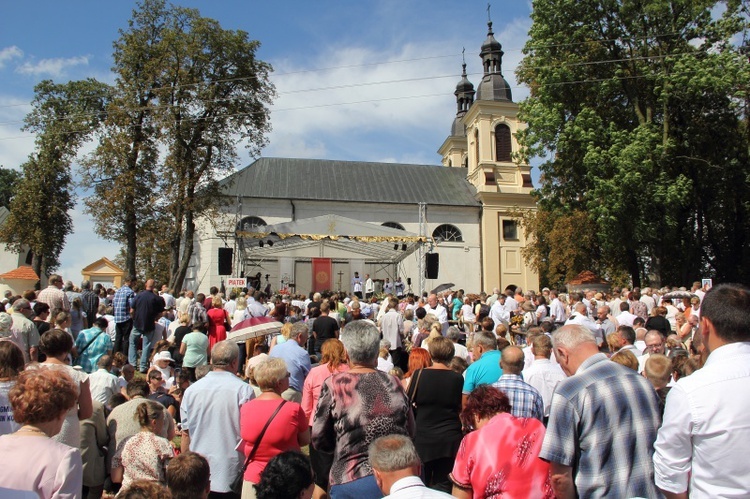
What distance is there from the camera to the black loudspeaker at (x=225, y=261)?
76.5 feet

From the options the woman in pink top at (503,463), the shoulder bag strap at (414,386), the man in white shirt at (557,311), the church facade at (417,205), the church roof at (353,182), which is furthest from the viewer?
the church roof at (353,182)

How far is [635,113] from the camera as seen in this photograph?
2520 centimetres

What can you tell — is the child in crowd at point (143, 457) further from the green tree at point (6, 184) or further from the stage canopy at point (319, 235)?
the green tree at point (6, 184)

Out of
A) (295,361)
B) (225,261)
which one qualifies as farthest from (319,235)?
(295,361)

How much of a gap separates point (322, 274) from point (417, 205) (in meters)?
10.3

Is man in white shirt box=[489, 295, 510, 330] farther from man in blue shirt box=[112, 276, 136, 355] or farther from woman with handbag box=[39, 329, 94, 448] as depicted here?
woman with handbag box=[39, 329, 94, 448]

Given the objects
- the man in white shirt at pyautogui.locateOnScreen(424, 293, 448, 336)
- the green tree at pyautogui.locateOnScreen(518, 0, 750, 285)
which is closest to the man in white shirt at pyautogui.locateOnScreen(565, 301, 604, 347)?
the man in white shirt at pyautogui.locateOnScreen(424, 293, 448, 336)

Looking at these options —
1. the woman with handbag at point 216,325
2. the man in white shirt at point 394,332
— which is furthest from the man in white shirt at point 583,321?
the woman with handbag at point 216,325

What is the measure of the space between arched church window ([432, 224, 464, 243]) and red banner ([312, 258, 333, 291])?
33.5 ft

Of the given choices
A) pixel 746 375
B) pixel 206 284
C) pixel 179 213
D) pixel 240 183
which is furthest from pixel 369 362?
pixel 240 183

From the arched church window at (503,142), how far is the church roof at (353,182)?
297cm

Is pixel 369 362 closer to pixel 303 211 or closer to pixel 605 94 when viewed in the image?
pixel 605 94

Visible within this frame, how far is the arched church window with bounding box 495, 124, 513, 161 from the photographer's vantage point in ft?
134

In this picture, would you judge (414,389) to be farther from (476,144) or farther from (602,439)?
(476,144)
